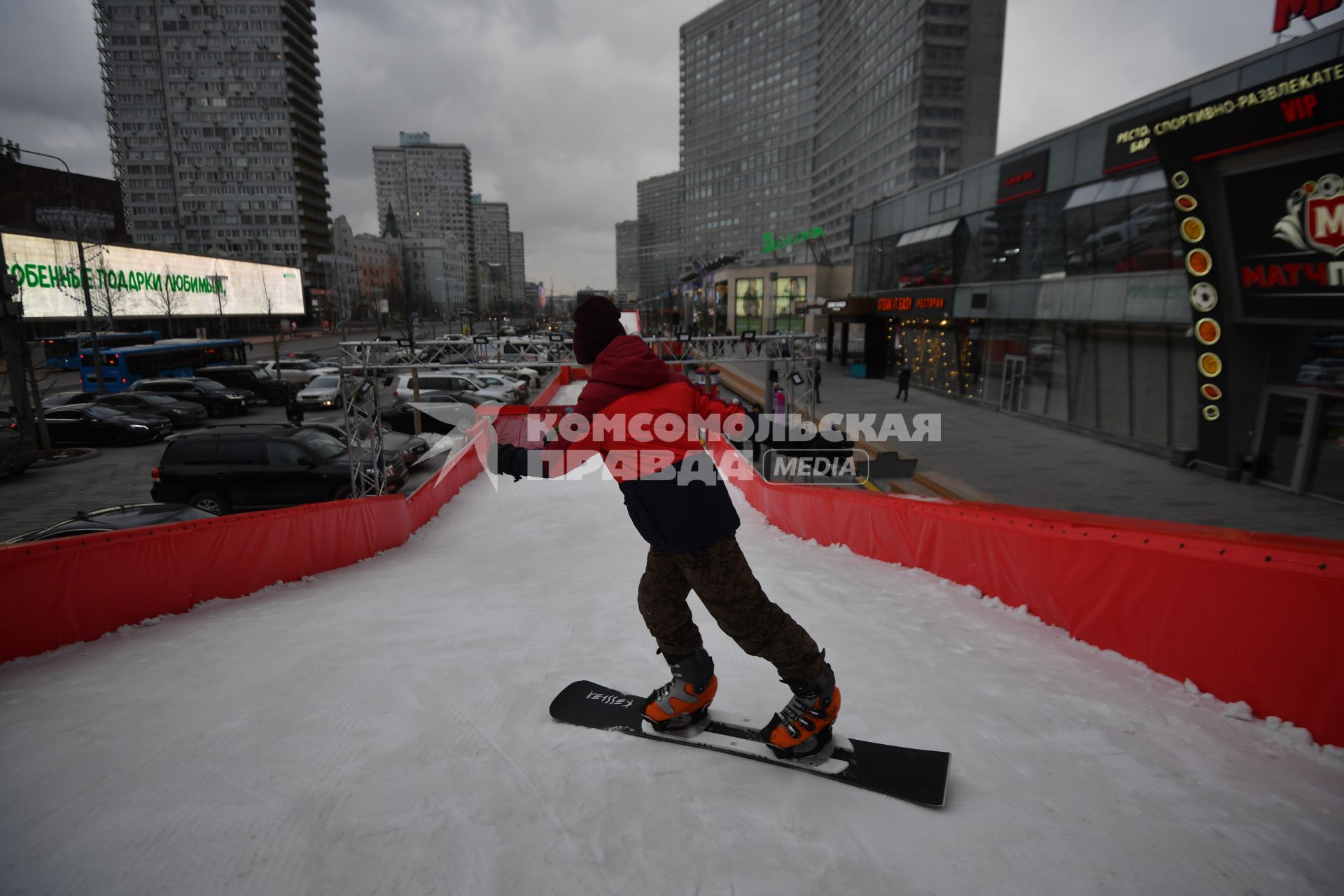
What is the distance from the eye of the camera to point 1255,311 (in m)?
12.1

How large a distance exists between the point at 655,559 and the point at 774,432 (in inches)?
568

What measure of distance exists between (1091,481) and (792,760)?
14799 mm

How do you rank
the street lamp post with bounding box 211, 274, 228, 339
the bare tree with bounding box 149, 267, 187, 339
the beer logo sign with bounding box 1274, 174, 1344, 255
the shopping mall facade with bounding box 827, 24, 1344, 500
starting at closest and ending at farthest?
the beer logo sign with bounding box 1274, 174, 1344, 255 < the shopping mall facade with bounding box 827, 24, 1344, 500 < the bare tree with bounding box 149, 267, 187, 339 < the street lamp post with bounding box 211, 274, 228, 339

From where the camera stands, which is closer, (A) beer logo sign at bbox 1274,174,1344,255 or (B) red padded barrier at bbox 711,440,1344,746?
(B) red padded barrier at bbox 711,440,1344,746

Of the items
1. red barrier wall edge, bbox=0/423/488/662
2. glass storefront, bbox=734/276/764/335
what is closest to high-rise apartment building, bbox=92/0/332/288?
glass storefront, bbox=734/276/764/335

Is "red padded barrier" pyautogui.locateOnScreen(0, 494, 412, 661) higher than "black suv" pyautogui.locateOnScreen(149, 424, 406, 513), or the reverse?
"red padded barrier" pyautogui.locateOnScreen(0, 494, 412, 661)

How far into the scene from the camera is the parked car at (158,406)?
22.2 meters

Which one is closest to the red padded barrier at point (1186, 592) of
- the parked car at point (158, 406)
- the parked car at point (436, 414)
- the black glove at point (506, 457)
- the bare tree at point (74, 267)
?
the black glove at point (506, 457)

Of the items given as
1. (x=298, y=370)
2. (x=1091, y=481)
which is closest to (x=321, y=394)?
(x=298, y=370)

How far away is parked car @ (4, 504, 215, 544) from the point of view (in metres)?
6.75

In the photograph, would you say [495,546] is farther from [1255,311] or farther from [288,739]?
[1255,311]

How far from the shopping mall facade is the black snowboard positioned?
1335cm

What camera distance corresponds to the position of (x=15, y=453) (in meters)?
15.6

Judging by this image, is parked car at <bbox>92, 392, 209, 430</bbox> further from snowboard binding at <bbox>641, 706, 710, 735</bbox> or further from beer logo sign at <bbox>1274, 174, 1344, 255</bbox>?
beer logo sign at <bbox>1274, 174, 1344, 255</bbox>
